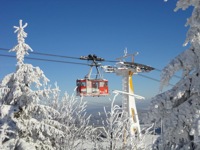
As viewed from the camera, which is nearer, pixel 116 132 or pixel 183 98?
pixel 183 98

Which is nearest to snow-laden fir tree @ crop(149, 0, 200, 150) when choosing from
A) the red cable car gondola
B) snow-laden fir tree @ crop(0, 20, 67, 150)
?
snow-laden fir tree @ crop(0, 20, 67, 150)

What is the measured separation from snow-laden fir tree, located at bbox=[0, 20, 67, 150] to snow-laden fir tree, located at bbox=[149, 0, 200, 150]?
6.23m

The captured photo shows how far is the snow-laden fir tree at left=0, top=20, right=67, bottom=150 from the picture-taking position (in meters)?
11.3

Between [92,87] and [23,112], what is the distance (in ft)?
54.2

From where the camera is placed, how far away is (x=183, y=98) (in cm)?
623

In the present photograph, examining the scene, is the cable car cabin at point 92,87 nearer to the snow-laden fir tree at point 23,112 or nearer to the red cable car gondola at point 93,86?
the red cable car gondola at point 93,86

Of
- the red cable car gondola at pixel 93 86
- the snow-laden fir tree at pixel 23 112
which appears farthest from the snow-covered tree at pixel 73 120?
the red cable car gondola at pixel 93 86

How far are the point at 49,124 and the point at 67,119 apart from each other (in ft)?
4.82

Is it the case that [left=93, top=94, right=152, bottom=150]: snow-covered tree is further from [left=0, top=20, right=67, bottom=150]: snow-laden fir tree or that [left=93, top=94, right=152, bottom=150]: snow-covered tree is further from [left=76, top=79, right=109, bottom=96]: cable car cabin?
[left=76, top=79, right=109, bottom=96]: cable car cabin

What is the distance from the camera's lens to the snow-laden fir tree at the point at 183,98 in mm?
5805

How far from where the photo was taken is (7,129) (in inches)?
445

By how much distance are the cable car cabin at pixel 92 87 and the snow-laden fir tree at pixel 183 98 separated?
21.1 meters

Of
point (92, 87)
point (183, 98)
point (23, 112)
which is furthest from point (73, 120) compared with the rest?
point (92, 87)

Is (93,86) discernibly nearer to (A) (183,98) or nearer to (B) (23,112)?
(B) (23,112)
